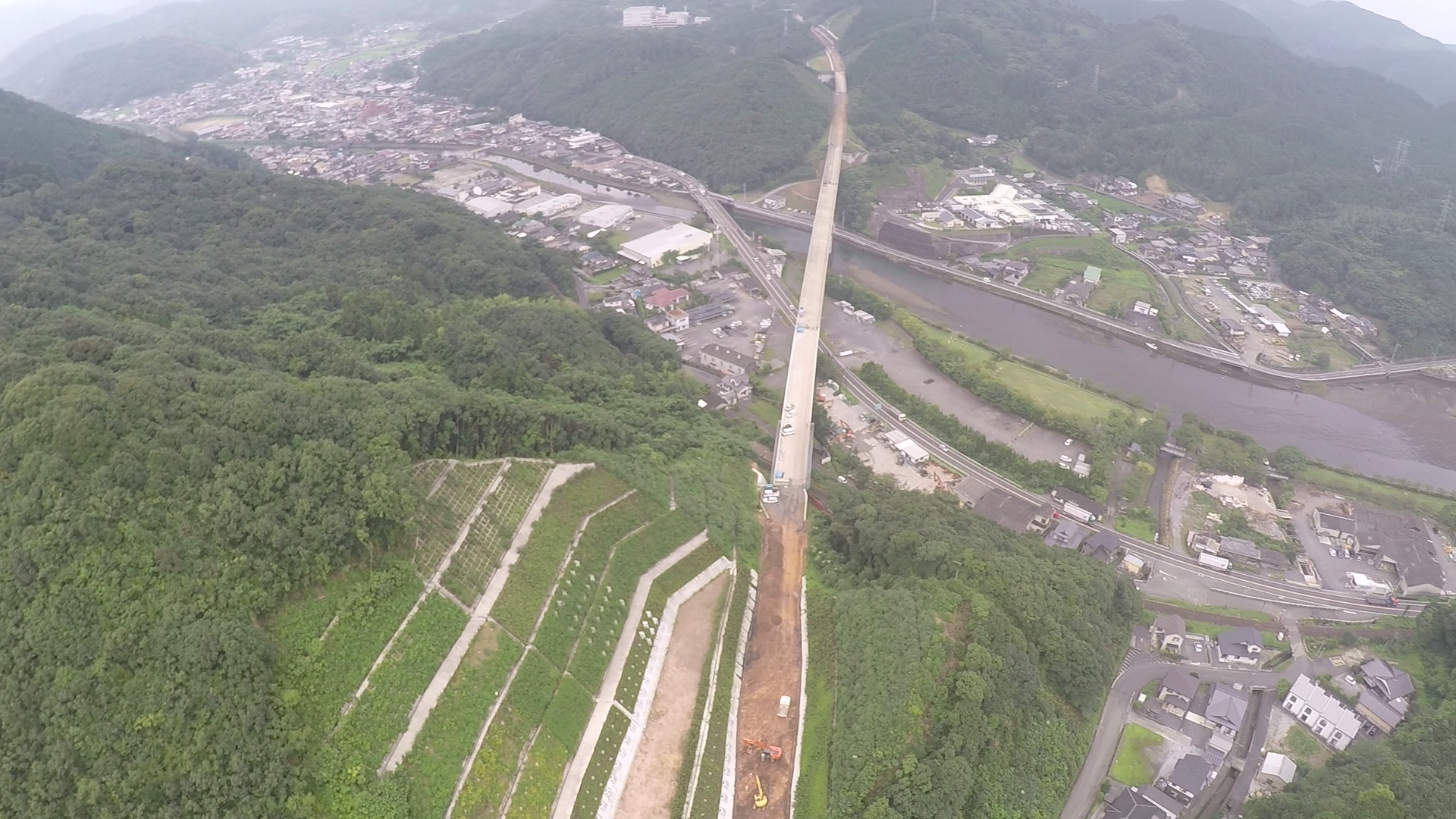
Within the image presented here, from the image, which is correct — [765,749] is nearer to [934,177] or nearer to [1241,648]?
[1241,648]

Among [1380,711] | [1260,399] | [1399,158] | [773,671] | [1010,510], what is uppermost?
[1399,158]

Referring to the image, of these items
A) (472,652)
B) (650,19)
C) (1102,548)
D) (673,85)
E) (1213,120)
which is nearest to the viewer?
(472,652)

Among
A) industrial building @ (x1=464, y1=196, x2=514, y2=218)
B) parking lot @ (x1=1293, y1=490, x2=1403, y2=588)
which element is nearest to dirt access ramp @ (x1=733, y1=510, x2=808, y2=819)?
parking lot @ (x1=1293, y1=490, x2=1403, y2=588)

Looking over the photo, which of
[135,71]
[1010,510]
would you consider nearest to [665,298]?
[1010,510]

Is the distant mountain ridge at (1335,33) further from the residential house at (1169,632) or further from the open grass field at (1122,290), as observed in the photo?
the residential house at (1169,632)

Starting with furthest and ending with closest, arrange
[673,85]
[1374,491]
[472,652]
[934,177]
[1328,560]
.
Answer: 1. [673,85]
2. [934,177]
3. [1374,491]
4. [1328,560]
5. [472,652]

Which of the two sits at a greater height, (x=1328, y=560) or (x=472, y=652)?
(x=472, y=652)

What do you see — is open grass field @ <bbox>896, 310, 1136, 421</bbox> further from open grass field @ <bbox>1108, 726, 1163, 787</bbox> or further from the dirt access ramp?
the dirt access ramp
